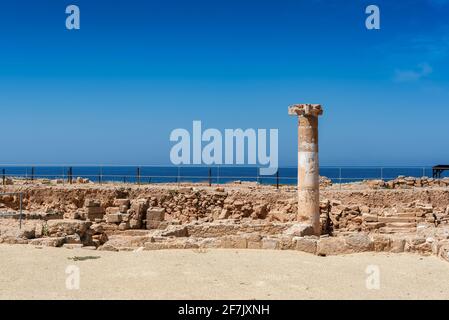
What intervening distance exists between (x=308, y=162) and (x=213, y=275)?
813 centimetres

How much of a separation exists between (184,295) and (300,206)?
9.44 m

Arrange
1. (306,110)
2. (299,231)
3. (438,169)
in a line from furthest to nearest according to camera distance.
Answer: (438,169) → (306,110) → (299,231)

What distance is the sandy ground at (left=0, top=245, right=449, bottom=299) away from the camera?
6.92m

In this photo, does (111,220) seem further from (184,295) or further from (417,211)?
(184,295)

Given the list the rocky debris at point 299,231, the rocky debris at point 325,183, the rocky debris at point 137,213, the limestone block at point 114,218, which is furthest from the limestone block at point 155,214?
the rocky debris at point 325,183

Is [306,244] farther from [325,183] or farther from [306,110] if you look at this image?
[325,183]

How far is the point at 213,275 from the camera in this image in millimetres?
8078

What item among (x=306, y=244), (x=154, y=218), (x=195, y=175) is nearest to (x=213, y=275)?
(x=306, y=244)

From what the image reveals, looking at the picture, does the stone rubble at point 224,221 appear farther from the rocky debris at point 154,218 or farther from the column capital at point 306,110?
the column capital at point 306,110

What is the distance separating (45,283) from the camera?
7406mm

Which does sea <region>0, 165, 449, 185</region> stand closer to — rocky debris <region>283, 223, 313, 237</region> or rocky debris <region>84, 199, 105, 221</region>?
rocky debris <region>84, 199, 105, 221</region>

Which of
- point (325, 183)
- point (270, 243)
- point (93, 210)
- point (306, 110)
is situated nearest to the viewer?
point (270, 243)
